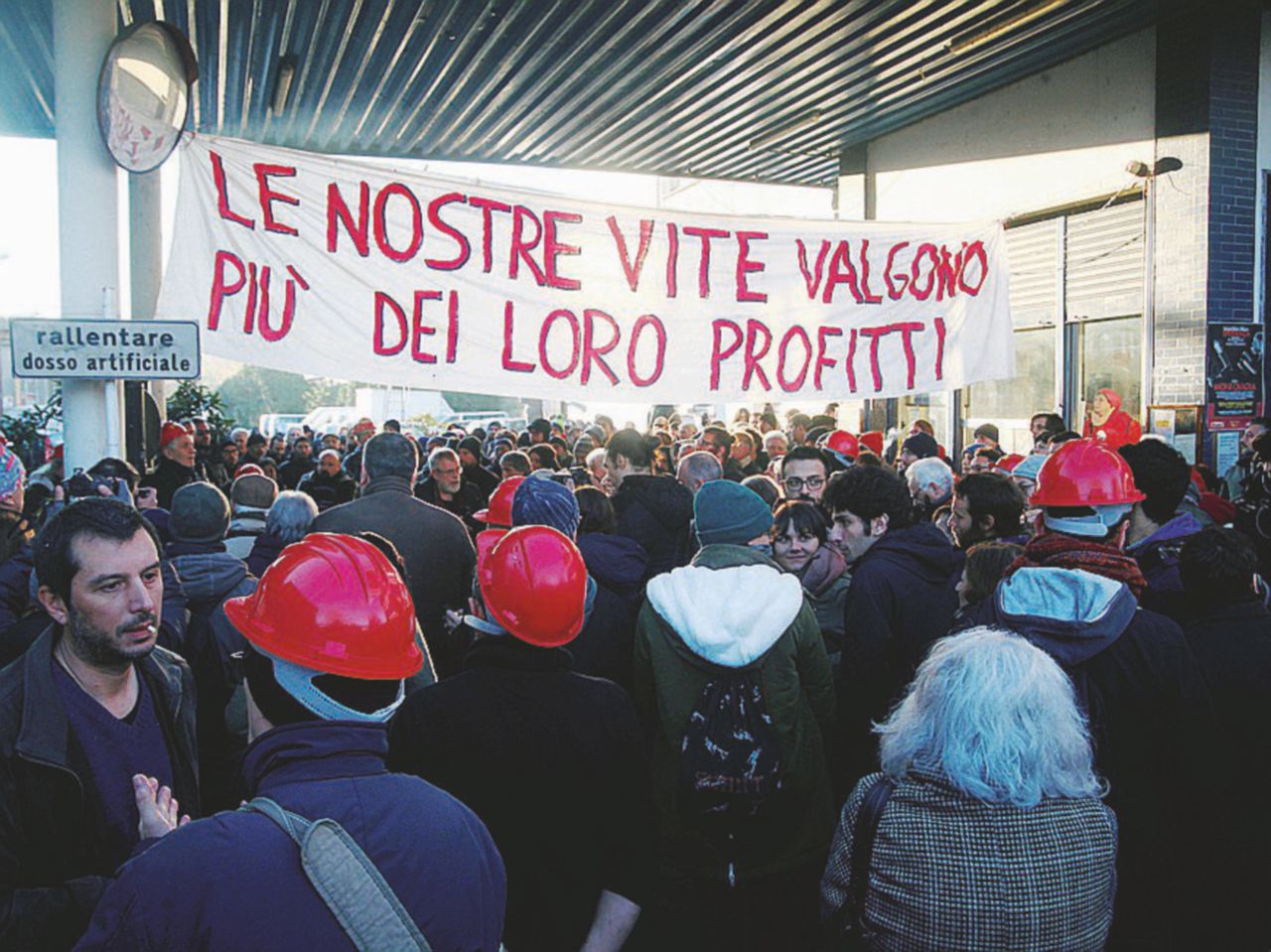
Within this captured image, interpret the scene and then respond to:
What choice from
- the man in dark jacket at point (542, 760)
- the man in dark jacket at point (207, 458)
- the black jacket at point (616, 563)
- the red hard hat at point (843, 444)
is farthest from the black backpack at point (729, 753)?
the man in dark jacket at point (207, 458)

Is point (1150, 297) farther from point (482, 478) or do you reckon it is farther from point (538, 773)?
point (538, 773)

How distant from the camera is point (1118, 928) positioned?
3084 mm

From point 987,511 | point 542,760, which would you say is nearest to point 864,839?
point 542,760

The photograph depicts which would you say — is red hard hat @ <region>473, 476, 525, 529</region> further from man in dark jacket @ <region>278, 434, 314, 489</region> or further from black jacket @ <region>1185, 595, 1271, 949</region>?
man in dark jacket @ <region>278, 434, 314, 489</region>

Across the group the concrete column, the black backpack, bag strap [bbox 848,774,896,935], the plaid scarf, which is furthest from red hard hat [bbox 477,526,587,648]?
the concrete column

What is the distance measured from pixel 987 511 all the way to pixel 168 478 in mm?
6606

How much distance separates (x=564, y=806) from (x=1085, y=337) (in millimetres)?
11948

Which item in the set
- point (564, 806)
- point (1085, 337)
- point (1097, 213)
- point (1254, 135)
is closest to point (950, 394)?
point (1085, 337)

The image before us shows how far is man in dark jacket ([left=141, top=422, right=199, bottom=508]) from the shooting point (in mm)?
8305

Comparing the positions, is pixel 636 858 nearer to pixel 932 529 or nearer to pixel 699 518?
pixel 699 518

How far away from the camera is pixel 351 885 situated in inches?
60.5

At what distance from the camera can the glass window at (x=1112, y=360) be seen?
11.7m

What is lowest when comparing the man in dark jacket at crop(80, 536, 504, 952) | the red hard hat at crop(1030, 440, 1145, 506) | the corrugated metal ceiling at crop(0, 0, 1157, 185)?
the man in dark jacket at crop(80, 536, 504, 952)

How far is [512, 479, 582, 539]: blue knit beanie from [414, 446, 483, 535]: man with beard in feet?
11.9
